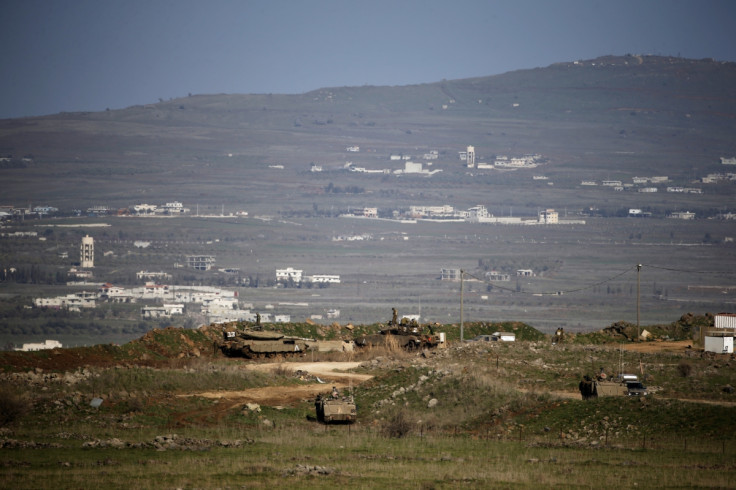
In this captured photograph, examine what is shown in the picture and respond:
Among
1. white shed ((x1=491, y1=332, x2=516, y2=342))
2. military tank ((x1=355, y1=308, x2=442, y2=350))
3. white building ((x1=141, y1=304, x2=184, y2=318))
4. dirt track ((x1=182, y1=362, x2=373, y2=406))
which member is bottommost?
white building ((x1=141, y1=304, x2=184, y2=318))

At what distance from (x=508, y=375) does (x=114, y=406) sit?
15.4 metres

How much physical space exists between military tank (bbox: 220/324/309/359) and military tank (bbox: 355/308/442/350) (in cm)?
424

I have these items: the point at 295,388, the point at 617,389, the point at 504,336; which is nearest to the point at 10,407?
the point at 295,388

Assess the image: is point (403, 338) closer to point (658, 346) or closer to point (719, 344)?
point (658, 346)

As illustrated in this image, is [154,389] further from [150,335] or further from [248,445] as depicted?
[150,335]

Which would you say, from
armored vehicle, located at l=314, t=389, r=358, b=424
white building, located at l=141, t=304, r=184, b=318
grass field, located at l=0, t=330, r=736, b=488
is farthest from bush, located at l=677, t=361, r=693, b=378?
white building, located at l=141, t=304, r=184, b=318

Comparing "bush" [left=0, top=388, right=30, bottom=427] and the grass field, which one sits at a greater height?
"bush" [left=0, top=388, right=30, bottom=427]

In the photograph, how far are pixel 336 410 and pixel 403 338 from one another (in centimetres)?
2171

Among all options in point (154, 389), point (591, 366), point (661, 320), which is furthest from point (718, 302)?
point (154, 389)

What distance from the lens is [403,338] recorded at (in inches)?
2247

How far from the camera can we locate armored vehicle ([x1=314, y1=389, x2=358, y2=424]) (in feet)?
116

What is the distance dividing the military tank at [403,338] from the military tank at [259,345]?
4.24 meters

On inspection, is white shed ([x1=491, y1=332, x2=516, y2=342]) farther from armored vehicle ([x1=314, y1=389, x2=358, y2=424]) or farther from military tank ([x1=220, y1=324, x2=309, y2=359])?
armored vehicle ([x1=314, y1=389, x2=358, y2=424])

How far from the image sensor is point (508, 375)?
4362cm
